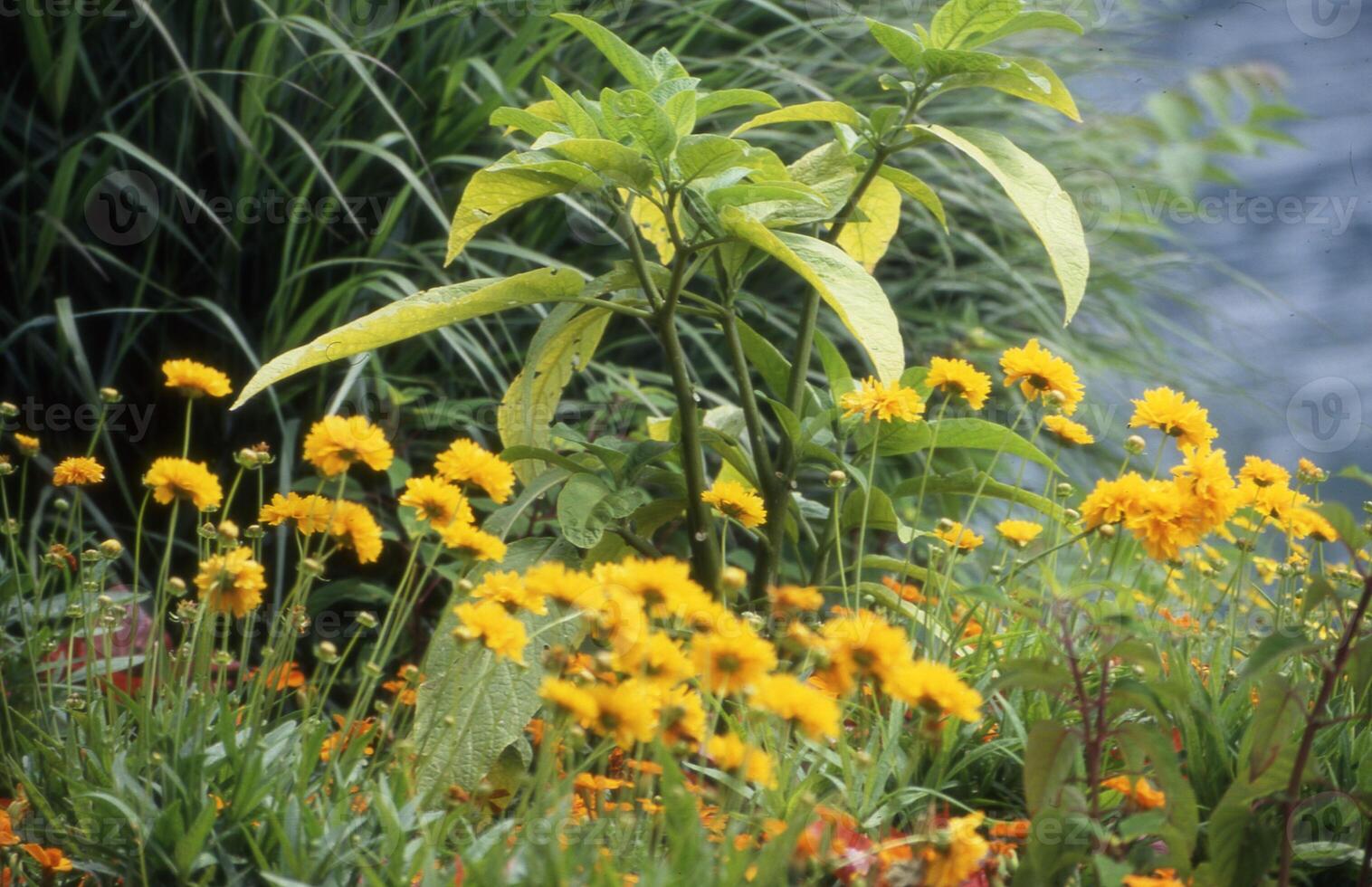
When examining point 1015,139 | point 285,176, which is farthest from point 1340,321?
point 285,176

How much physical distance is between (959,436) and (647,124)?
388 millimetres

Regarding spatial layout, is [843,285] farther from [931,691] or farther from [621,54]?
[931,691]

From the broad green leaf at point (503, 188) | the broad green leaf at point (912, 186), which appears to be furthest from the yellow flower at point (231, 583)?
the broad green leaf at point (912, 186)

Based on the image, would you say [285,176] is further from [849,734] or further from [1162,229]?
[1162,229]

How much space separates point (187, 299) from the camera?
1669 millimetres

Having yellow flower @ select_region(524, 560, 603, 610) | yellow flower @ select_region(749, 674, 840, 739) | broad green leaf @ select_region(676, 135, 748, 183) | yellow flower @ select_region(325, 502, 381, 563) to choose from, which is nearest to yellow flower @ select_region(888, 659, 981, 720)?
yellow flower @ select_region(749, 674, 840, 739)

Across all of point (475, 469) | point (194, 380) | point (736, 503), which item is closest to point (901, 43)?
point (736, 503)

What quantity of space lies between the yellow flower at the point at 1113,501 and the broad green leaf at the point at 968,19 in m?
0.40

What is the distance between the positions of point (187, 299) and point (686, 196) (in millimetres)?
872

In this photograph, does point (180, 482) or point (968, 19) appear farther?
point (968, 19)

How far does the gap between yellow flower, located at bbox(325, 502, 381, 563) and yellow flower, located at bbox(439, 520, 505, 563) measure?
71 millimetres

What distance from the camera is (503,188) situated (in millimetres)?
1045

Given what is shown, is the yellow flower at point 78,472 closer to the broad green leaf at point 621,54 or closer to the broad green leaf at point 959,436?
the broad green leaf at point 621,54

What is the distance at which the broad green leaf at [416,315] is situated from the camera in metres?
0.99
